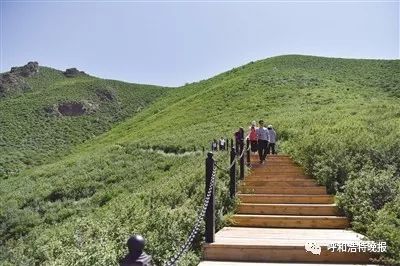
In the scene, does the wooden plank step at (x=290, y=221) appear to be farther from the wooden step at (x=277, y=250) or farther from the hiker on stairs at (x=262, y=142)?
the hiker on stairs at (x=262, y=142)

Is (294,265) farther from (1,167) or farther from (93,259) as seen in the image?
(1,167)

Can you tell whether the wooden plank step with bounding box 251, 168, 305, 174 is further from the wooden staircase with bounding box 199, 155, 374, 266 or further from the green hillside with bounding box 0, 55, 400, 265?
the green hillside with bounding box 0, 55, 400, 265

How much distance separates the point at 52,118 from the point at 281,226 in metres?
79.2

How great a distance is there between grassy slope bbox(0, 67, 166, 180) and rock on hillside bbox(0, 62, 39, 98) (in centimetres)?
213

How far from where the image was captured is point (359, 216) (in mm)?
10023

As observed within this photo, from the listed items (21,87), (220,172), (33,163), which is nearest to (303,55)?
(33,163)

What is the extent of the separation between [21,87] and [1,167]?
5830cm

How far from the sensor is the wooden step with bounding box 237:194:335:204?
476 inches

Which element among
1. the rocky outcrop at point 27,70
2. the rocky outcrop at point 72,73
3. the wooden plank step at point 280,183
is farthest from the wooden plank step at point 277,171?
the rocky outcrop at point 72,73

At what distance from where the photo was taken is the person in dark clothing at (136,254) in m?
3.84

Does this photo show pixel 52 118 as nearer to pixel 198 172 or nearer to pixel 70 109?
pixel 70 109

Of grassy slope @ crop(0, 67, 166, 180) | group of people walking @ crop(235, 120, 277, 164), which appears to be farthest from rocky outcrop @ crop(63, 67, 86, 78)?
group of people walking @ crop(235, 120, 277, 164)

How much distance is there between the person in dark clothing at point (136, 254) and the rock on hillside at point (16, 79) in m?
110

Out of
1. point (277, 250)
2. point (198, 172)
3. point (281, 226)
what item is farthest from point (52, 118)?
point (277, 250)
